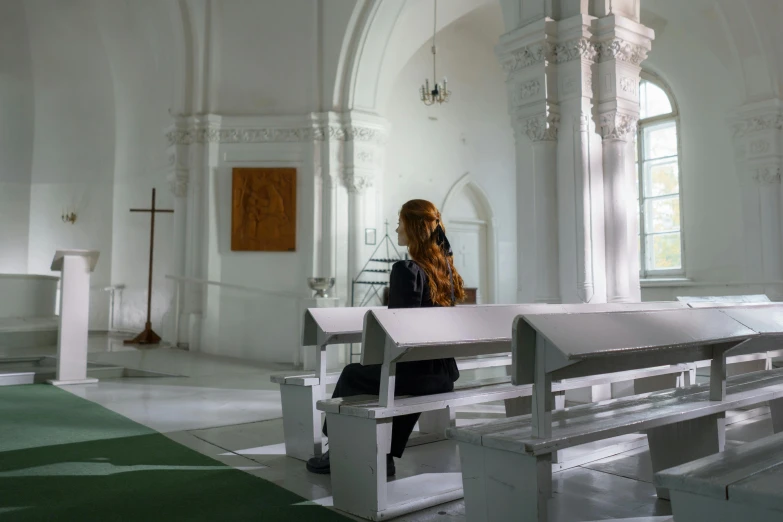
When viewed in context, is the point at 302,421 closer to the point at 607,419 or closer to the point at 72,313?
the point at 607,419

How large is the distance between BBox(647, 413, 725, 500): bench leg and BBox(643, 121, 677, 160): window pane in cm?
955

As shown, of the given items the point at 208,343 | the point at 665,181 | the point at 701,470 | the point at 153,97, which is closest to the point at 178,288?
the point at 208,343

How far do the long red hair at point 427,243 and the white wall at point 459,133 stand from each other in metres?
8.29

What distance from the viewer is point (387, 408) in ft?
8.80

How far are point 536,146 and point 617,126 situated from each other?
716 mm

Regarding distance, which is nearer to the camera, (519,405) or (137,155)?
(519,405)

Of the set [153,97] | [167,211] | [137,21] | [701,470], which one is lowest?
Answer: [701,470]

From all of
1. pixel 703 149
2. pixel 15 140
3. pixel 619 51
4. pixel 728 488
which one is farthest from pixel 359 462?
pixel 15 140

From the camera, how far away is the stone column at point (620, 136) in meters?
5.75

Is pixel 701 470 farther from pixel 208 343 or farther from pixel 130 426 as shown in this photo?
pixel 208 343

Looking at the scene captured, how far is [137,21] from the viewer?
1178 cm

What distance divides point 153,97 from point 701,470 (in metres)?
12.1

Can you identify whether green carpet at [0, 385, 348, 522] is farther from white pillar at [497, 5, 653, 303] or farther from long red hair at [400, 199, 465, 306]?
white pillar at [497, 5, 653, 303]

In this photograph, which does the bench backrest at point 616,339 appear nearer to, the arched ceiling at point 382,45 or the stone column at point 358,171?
the stone column at point 358,171
